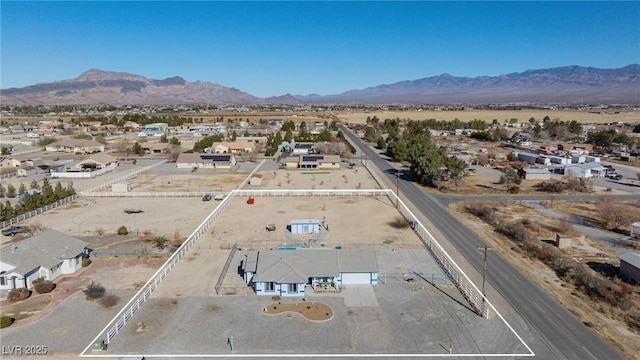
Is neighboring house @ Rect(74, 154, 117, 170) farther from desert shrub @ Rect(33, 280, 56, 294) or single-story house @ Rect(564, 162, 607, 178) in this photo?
single-story house @ Rect(564, 162, 607, 178)

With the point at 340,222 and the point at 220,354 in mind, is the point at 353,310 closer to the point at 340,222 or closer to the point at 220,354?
the point at 220,354

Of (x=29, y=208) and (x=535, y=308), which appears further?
(x=29, y=208)

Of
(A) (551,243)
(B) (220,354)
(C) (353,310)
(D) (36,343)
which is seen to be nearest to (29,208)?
(D) (36,343)

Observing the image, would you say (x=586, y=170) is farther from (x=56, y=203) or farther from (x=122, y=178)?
(x=56, y=203)

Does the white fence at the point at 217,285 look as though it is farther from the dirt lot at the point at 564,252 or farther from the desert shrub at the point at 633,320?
the desert shrub at the point at 633,320

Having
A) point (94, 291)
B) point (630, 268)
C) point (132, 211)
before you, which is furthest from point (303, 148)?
point (630, 268)

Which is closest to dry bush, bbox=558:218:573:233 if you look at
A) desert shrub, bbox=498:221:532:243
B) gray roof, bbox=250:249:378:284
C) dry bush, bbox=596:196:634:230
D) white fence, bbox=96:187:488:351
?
desert shrub, bbox=498:221:532:243
